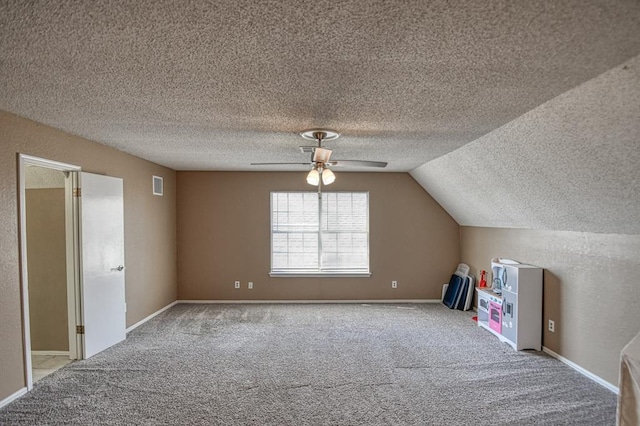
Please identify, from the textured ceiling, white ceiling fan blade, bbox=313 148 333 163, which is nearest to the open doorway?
the textured ceiling

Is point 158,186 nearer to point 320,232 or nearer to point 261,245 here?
point 261,245

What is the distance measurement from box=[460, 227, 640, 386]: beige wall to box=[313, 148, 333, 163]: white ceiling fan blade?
2736mm

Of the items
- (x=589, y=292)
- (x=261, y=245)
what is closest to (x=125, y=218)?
(x=261, y=245)

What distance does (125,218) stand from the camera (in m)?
5.01

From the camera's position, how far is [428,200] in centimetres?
684

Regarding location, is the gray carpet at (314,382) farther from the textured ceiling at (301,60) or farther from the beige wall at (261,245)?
the textured ceiling at (301,60)

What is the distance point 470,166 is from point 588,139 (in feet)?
6.29

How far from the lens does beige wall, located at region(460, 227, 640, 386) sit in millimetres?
3309

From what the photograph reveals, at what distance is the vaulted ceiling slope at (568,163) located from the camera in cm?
230

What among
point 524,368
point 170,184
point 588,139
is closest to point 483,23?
point 588,139

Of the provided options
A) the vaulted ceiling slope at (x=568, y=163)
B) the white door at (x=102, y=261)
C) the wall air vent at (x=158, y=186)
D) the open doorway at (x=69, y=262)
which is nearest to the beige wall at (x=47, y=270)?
the open doorway at (x=69, y=262)

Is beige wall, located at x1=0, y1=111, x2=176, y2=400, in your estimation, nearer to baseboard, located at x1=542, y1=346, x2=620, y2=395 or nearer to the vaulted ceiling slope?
the vaulted ceiling slope

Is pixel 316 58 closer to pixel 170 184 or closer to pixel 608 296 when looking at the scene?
pixel 608 296

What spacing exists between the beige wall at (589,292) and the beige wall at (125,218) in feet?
17.0
